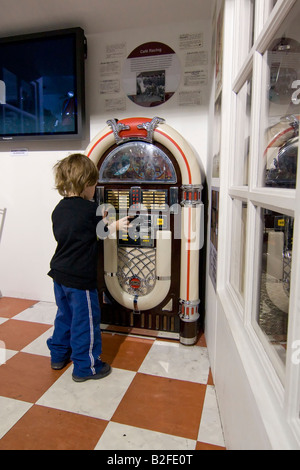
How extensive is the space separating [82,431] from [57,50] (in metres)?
2.64

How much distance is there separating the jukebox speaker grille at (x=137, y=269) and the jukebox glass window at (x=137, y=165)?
19.5 inches

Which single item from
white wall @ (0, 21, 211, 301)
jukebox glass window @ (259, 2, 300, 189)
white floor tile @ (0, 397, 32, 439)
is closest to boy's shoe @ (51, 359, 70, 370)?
white floor tile @ (0, 397, 32, 439)

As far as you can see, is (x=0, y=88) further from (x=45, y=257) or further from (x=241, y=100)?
(x=241, y=100)

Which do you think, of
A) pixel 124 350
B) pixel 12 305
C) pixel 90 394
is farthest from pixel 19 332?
pixel 90 394

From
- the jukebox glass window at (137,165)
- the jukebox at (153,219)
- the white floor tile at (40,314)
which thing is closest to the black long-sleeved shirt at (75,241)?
the jukebox at (153,219)

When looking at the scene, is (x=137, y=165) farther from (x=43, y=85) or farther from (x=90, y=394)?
(x=90, y=394)

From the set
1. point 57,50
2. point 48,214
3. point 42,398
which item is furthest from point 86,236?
point 57,50

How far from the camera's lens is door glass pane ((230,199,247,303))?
1.38 metres

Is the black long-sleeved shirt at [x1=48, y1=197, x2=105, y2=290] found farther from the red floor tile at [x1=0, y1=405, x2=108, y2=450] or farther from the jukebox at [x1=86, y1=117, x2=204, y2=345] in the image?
the red floor tile at [x1=0, y1=405, x2=108, y2=450]

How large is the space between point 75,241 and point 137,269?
63 cm

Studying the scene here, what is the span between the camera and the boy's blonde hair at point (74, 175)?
184cm

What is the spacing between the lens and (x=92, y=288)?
6.10 ft

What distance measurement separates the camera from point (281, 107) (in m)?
1.05

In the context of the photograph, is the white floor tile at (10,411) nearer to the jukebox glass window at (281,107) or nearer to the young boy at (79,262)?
the young boy at (79,262)
